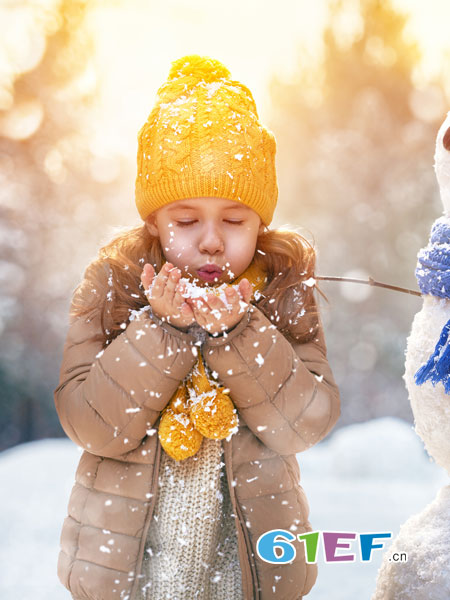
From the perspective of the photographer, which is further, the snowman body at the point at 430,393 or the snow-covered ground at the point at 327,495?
the snow-covered ground at the point at 327,495

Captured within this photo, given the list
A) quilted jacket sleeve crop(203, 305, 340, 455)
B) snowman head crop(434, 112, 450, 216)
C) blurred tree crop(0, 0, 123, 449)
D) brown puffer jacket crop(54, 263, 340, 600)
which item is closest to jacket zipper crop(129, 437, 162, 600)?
brown puffer jacket crop(54, 263, 340, 600)

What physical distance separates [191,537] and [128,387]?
22 centimetres

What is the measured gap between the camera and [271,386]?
0.79m

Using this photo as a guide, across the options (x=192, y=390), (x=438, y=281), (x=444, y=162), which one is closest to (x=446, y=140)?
(x=444, y=162)

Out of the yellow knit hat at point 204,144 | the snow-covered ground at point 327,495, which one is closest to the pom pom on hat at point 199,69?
the yellow knit hat at point 204,144

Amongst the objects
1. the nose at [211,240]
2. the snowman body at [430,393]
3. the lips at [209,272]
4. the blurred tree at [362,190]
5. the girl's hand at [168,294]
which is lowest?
the snowman body at [430,393]

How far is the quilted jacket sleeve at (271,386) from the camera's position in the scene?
0.77 metres

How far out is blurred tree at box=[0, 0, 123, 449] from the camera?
4.91ft

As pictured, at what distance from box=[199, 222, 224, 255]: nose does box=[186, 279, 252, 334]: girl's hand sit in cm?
9

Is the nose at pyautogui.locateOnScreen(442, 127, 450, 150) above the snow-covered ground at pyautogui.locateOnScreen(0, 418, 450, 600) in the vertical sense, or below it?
above

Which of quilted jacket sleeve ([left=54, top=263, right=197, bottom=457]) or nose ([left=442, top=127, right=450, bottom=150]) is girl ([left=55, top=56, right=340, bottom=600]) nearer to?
quilted jacket sleeve ([left=54, top=263, right=197, bottom=457])

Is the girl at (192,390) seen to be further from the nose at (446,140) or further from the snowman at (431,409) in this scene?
the nose at (446,140)

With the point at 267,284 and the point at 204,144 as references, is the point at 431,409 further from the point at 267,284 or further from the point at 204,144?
the point at 204,144

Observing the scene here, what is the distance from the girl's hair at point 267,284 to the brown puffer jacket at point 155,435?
2.0 inches
